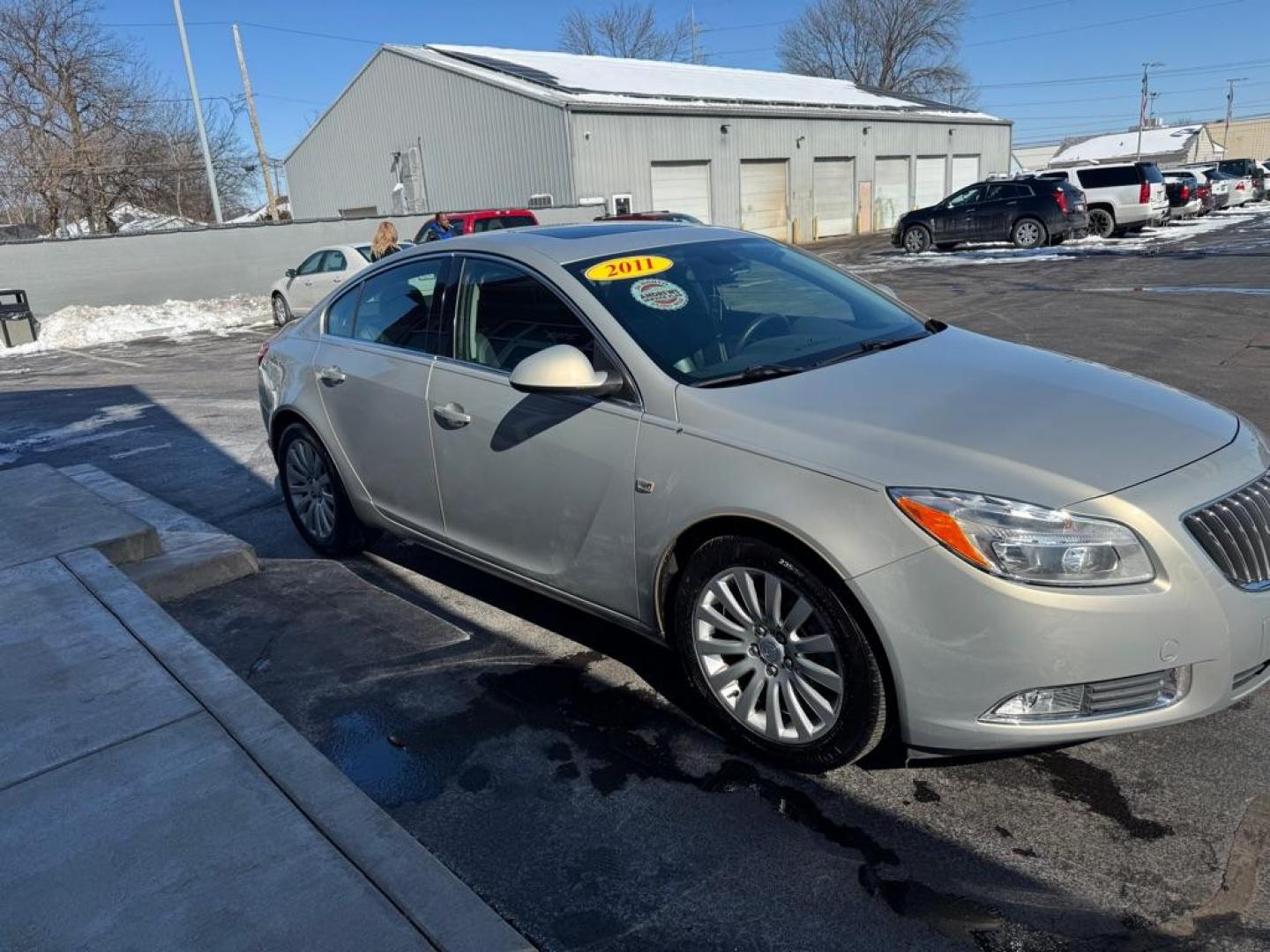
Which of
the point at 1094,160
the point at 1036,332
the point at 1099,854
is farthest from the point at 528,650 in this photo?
the point at 1094,160

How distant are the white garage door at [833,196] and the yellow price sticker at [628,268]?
34364mm

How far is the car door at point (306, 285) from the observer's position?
18.0 meters

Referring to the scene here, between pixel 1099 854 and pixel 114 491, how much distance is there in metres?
Answer: 6.34

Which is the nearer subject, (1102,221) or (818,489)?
(818,489)

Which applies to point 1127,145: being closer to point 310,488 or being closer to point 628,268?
point 310,488

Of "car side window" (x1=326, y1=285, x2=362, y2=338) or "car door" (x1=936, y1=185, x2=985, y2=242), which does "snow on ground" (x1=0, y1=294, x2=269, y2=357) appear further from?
"car door" (x1=936, y1=185, x2=985, y2=242)

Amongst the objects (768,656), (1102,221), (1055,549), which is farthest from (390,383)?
(1102,221)

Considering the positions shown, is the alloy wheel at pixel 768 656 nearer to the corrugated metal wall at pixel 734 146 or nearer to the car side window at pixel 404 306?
the car side window at pixel 404 306

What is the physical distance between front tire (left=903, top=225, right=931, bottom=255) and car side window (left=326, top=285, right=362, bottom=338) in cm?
2323

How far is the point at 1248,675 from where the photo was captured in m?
2.68

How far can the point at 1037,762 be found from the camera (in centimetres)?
305


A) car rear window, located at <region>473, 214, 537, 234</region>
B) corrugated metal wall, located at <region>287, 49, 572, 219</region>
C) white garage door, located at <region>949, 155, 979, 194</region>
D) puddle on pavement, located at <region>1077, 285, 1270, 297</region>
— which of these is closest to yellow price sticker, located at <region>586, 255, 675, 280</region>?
puddle on pavement, located at <region>1077, 285, 1270, 297</region>

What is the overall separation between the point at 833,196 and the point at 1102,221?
13.1 m

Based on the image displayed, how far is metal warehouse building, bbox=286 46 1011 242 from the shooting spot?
94.0 feet
